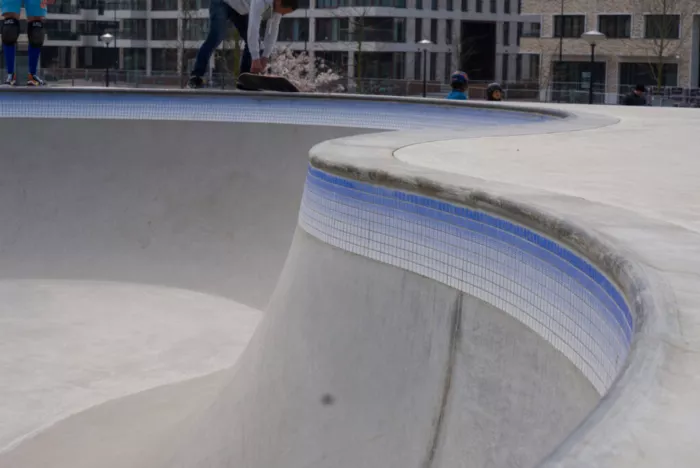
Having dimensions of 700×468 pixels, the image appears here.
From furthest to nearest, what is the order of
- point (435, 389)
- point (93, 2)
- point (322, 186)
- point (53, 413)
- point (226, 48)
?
1. point (93, 2)
2. point (226, 48)
3. point (53, 413)
4. point (322, 186)
5. point (435, 389)

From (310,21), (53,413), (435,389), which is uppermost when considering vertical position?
(310,21)

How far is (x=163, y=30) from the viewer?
74.3 m

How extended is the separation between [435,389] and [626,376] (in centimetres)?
174

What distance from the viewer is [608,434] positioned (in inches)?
61.2

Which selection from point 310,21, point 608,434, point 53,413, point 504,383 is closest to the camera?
point 608,434

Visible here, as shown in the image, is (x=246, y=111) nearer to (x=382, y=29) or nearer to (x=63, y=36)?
(x=382, y=29)

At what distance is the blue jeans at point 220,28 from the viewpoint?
13344 millimetres

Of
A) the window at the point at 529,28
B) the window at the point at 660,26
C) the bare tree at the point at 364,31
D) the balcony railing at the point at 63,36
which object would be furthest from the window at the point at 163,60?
the window at the point at 660,26

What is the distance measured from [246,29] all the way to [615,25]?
46.6 meters

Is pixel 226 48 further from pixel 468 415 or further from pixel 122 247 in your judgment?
pixel 468 415

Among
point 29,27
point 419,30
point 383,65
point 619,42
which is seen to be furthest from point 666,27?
point 29,27

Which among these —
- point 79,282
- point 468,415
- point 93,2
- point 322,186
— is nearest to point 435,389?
point 468,415

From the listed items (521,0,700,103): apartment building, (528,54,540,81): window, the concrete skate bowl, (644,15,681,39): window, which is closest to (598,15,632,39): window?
(521,0,700,103): apartment building

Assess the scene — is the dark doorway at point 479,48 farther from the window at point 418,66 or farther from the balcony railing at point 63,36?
the balcony railing at point 63,36
